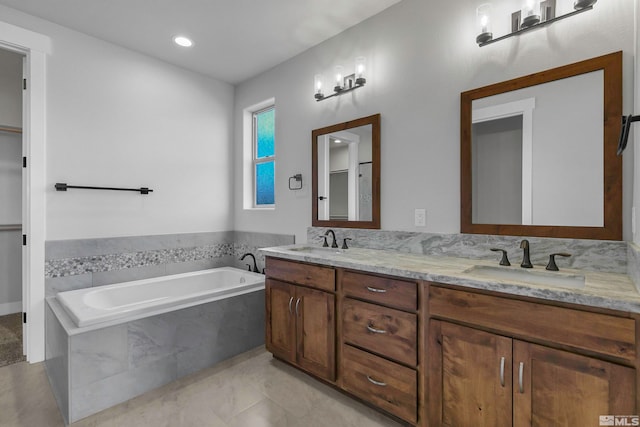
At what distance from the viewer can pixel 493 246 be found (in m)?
1.82

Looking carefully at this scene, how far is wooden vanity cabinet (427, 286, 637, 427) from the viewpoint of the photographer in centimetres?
108

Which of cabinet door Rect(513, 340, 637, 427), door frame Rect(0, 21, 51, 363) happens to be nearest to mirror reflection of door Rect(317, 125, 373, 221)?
cabinet door Rect(513, 340, 637, 427)

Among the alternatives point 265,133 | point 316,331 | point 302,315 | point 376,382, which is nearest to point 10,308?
point 265,133

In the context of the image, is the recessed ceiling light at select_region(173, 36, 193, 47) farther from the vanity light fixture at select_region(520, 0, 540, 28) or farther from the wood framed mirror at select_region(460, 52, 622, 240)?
the vanity light fixture at select_region(520, 0, 540, 28)

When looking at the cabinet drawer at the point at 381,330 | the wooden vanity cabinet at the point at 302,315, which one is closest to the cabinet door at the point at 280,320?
the wooden vanity cabinet at the point at 302,315

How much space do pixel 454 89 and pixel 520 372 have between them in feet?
5.36

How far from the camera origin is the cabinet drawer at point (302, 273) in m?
1.98

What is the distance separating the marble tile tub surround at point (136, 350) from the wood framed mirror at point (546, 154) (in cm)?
197

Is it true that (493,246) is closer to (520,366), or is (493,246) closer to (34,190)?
(520,366)

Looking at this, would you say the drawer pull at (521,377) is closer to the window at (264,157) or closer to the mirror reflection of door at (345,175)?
the mirror reflection of door at (345,175)

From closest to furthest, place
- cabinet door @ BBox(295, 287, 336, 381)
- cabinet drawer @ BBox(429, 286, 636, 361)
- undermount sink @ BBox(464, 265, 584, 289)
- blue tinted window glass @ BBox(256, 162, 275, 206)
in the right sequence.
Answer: cabinet drawer @ BBox(429, 286, 636, 361) < undermount sink @ BBox(464, 265, 584, 289) < cabinet door @ BBox(295, 287, 336, 381) < blue tinted window glass @ BBox(256, 162, 275, 206)

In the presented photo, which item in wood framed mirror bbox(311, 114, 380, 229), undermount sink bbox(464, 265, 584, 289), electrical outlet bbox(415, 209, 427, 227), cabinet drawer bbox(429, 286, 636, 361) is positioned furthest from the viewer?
wood framed mirror bbox(311, 114, 380, 229)

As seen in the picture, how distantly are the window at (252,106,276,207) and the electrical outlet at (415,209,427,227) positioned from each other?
1814 mm

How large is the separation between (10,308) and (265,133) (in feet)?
11.6
